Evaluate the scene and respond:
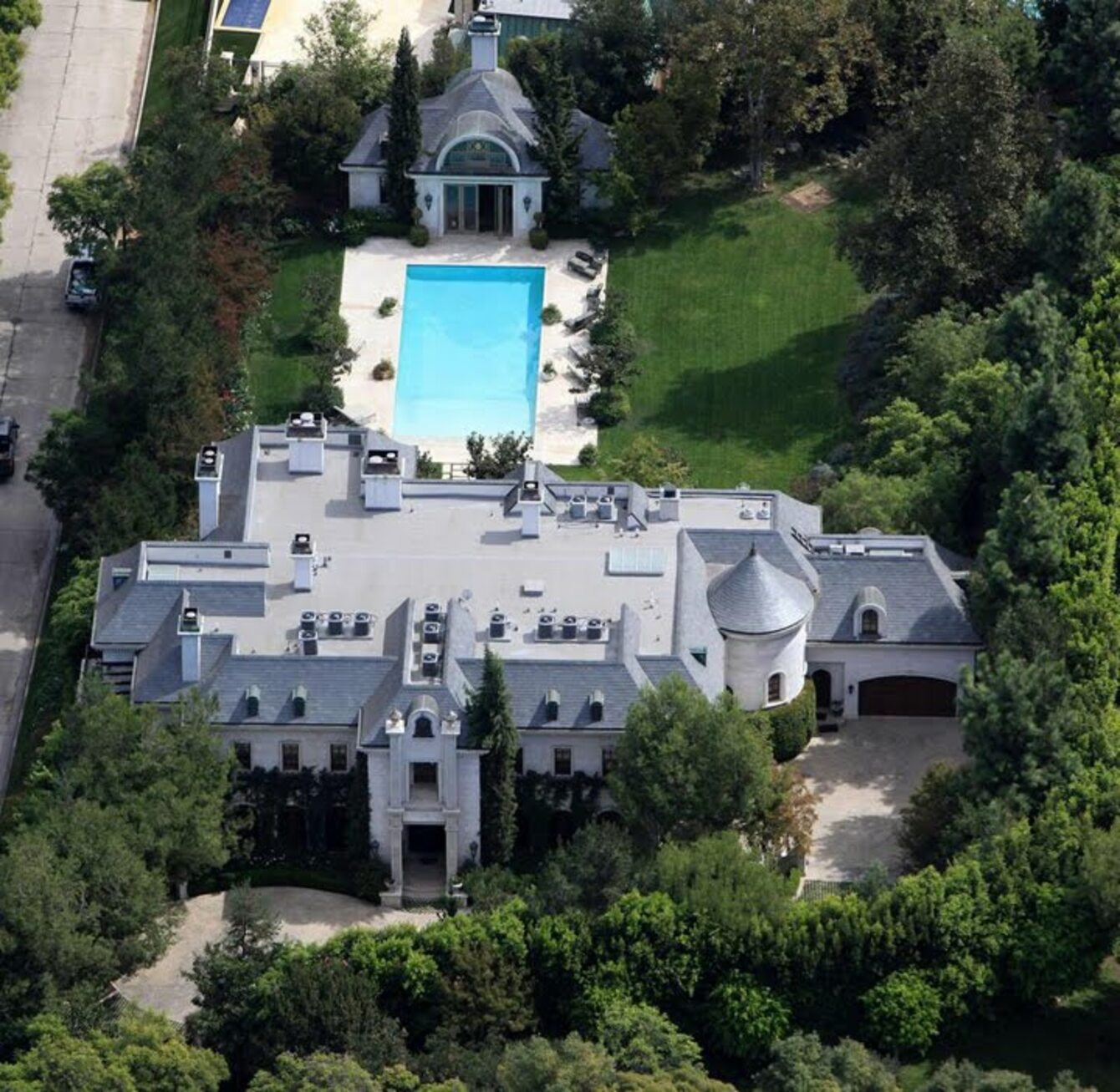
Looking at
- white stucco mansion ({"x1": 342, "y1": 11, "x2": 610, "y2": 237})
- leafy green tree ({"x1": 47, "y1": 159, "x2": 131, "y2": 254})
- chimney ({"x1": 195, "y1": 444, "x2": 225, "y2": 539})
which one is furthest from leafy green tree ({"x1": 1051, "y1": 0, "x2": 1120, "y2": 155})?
chimney ({"x1": 195, "y1": 444, "x2": 225, "y2": 539})

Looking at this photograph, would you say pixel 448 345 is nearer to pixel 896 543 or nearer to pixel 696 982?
pixel 896 543

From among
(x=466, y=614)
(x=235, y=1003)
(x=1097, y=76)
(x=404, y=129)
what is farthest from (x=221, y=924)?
(x=1097, y=76)

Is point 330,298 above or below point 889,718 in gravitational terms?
above

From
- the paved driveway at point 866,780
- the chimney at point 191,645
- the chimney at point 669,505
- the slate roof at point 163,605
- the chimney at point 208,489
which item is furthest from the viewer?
the chimney at point 208,489

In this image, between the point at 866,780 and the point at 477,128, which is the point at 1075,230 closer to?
the point at 477,128

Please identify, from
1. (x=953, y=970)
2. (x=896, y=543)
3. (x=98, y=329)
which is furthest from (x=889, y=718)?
(x=98, y=329)

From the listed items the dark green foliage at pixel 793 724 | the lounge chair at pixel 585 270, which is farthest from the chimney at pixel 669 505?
the lounge chair at pixel 585 270

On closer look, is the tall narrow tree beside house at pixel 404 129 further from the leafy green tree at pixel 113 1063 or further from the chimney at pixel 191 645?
the leafy green tree at pixel 113 1063
